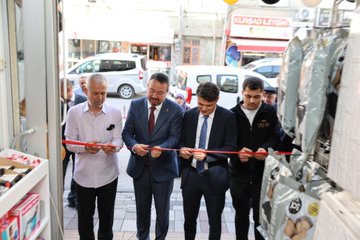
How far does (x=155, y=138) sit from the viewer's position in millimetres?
2752

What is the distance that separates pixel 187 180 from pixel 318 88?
5.34ft

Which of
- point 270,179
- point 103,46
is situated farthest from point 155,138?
point 103,46

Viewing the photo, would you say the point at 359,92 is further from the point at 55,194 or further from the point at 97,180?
the point at 97,180

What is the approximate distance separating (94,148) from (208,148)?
3.07 feet

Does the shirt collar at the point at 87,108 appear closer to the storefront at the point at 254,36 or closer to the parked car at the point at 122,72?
the parked car at the point at 122,72

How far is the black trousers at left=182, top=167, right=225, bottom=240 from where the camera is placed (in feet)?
8.81

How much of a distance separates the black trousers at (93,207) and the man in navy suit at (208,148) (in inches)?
25.4

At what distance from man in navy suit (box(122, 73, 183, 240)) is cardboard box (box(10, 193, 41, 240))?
3.36ft

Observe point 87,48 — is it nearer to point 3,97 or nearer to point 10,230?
point 3,97

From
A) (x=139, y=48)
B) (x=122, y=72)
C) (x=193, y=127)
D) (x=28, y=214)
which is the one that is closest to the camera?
(x=28, y=214)

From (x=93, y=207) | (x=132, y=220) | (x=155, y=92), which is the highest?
(x=155, y=92)

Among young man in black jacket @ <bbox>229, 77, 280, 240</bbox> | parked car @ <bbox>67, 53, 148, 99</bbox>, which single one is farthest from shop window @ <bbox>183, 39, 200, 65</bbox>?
young man in black jacket @ <bbox>229, 77, 280, 240</bbox>

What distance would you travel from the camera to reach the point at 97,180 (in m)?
2.64

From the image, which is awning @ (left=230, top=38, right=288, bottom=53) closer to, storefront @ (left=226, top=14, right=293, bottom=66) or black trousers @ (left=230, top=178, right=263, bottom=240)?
storefront @ (left=226, top=14, right=293, bottom=66)
